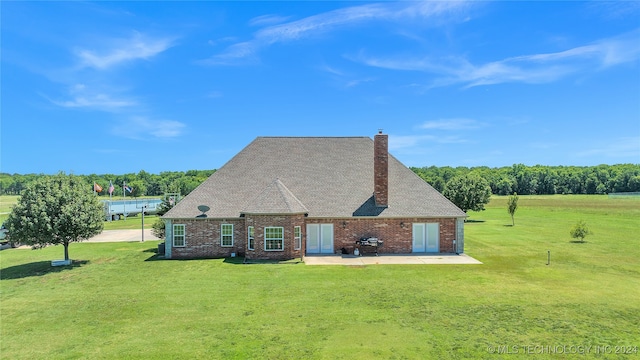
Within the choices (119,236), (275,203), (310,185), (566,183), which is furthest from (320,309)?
(566,183)

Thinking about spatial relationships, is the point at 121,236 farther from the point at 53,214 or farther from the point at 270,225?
the point at 270,225

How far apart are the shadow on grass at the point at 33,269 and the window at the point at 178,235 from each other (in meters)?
5.39

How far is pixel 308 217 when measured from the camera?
927 inches

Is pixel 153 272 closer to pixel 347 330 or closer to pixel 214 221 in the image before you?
pixel 214 221

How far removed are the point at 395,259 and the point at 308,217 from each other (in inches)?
242

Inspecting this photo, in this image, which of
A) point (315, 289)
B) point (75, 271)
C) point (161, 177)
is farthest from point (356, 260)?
point (161, 177)

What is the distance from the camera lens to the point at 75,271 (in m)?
20.0

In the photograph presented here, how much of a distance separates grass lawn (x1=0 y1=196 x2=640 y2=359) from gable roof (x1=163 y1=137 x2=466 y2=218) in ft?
13.3

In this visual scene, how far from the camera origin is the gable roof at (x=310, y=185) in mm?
23594

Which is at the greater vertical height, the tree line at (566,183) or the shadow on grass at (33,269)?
the tree line at (566,183)

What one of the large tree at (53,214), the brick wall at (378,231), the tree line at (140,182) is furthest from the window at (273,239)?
the tree line at (140,182)

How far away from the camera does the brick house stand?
22.0 metres

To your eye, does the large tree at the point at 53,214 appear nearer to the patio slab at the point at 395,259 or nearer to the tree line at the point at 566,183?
the patio slab at the point at 395,259

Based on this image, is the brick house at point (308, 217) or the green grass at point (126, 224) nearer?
the brick house at point (308, 217)
